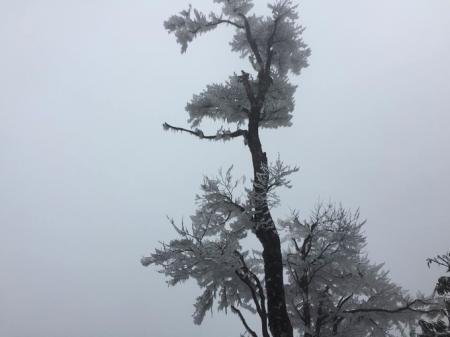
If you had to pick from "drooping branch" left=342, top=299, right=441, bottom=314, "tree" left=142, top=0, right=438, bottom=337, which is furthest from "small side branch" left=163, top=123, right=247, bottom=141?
"drooping branch" left=342, top=299, right=441, bottom=314

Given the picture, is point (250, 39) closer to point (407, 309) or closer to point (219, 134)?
point (219, 134)

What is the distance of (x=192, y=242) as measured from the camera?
8031mm

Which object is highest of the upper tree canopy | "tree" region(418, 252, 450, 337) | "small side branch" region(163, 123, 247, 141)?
the upper tree canopy

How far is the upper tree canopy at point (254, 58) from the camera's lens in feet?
36.2

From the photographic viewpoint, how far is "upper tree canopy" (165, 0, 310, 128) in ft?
36.2

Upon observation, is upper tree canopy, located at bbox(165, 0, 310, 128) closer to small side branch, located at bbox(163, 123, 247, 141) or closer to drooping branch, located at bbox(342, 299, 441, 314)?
small side branch, located at bbox(163, 123, 247, 141)

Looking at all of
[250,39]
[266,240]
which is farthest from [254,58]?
[266,240]

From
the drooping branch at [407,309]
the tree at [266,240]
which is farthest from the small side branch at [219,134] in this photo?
the drooping branch at [407,309]

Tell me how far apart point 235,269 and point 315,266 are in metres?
2.53

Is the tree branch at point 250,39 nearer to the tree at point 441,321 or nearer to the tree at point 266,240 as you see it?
the tree at point 266,240

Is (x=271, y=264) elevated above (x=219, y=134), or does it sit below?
below

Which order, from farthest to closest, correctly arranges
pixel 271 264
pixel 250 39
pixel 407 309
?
1. pixel 250 39
2. pixel 407 309
3. pixel 271 264

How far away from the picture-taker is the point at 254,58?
11875 mm

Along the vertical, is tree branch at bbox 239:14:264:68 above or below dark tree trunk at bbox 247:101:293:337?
above
